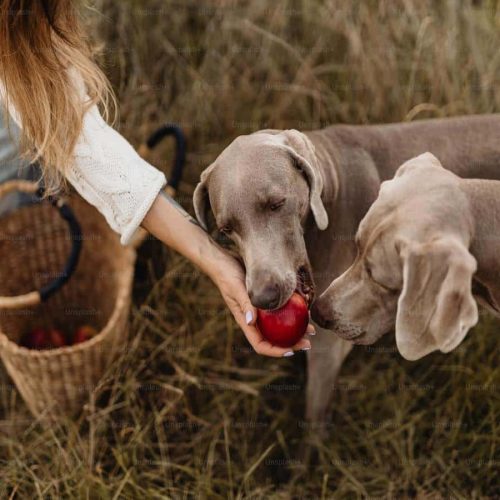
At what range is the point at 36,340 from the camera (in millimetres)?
3520

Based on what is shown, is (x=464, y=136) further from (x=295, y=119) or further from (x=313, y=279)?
(x=295, y=119)

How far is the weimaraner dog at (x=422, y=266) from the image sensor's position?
2.12 metres

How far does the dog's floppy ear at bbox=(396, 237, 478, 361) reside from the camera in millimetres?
2096

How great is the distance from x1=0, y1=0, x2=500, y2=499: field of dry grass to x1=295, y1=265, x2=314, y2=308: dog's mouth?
2.28 ft

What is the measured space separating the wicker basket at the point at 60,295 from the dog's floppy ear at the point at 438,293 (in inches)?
54.4

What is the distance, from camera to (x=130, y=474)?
2.94m

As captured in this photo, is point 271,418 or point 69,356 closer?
point 69,356

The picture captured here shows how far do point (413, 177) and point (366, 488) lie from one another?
1.33 meters

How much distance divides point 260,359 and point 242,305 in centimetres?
86

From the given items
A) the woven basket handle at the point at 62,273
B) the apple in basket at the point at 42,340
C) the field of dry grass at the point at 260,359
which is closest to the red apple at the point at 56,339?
the apple in basket at the point at 42,340

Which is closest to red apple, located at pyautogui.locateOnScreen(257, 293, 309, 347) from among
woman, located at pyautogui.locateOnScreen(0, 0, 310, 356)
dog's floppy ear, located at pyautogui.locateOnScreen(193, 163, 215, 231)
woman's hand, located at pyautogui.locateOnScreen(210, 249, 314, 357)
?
woman's hand, located at pyautogui.locateOnScreen(210, 249, 314, 357)

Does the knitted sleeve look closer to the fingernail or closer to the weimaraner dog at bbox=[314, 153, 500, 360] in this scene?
the fingernail

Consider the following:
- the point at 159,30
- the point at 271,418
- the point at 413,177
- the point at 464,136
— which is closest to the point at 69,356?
the point at 271,418

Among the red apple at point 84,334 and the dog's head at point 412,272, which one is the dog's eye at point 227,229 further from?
the red apple at point 84,334
